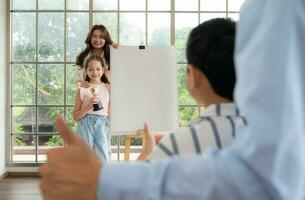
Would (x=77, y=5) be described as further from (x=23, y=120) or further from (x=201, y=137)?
(x=201, y=137)

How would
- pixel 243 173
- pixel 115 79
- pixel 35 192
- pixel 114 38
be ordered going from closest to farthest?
pixel 243 173 < pixel 115 79 < pixel 35 192 < pixel 114 38

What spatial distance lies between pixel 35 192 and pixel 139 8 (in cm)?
250

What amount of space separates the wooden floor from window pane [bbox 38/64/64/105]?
97 centimetres

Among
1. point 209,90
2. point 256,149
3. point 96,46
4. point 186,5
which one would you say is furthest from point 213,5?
point 256,149

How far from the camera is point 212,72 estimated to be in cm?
101

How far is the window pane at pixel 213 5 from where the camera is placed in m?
6.02

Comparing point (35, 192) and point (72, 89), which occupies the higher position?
point (72, 89)

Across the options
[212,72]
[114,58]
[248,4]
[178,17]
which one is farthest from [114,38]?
[248,4]

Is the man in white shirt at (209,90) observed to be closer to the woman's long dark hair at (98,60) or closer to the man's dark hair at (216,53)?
the man's dark hair at (216,53)

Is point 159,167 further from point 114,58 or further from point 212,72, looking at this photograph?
point 114,58

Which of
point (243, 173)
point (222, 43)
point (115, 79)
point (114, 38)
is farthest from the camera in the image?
point (114, 38)

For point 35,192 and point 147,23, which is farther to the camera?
point 147,23

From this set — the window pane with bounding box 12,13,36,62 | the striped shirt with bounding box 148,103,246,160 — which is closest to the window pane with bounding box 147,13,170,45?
the window pane with bounding box 12,13,36,62

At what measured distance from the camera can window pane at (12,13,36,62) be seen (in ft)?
19.6
